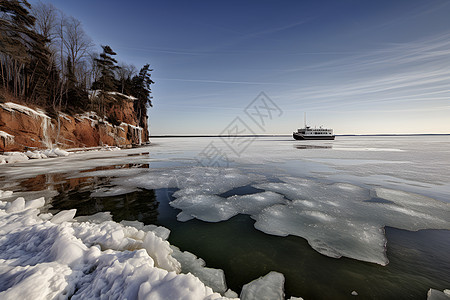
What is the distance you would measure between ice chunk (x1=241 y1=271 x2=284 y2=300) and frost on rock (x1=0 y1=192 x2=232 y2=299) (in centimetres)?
52

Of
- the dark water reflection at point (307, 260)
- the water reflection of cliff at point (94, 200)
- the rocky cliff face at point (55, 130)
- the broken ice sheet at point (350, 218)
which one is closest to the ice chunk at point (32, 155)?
the rocky cliff face at point (55, 130)

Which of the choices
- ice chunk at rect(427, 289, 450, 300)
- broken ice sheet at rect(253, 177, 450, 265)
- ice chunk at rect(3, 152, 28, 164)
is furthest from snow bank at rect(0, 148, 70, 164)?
ice chunk at rect(427, 289, 450, 300)

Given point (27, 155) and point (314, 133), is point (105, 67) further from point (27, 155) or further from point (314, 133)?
point (314, 133)

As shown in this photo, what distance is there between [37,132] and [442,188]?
1089 inches

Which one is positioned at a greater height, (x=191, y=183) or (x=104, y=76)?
(x=104, y=76)

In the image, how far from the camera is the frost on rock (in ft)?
5.59

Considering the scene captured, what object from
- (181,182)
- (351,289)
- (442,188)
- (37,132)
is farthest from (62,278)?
(37,132)

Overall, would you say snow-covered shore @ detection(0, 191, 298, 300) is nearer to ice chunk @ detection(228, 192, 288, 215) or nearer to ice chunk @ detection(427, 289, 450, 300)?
ice chunk @ detection(427, 289, 450, 300)

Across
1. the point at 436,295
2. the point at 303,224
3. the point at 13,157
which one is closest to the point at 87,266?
the point at 303,224

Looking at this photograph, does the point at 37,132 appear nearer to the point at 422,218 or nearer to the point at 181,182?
the point at 181,182

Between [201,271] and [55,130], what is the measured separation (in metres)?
24.5

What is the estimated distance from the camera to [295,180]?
746 cm

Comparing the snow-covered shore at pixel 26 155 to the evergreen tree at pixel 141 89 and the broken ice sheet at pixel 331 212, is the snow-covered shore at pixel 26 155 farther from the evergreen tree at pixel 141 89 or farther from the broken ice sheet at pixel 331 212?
the evergreen tree at pixel 141 89

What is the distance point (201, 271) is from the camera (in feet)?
7.82
